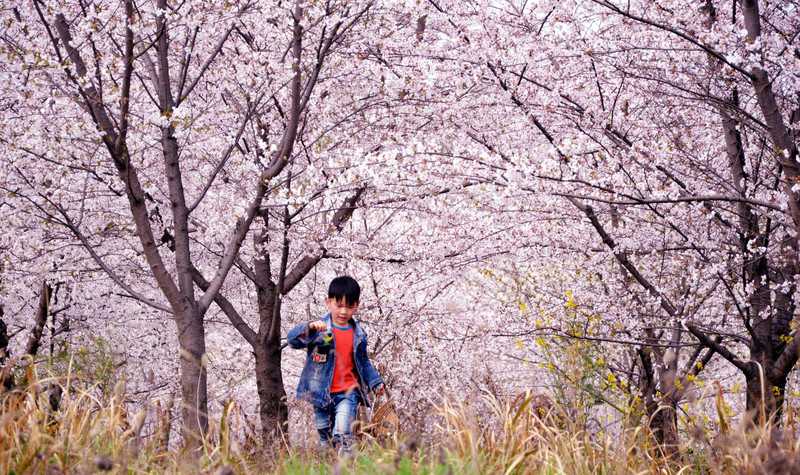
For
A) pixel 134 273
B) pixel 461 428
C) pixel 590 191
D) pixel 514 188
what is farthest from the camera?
pixel 134 273

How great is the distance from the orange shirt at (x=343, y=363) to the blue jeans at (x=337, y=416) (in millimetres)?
60

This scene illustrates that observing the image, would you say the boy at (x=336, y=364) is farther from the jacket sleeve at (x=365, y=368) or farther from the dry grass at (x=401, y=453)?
the dry grass at (x=401, y=453)

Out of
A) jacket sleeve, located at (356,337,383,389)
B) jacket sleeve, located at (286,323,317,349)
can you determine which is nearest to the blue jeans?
jacket sleeve, located at (356,337,383,389)

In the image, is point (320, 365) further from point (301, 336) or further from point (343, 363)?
point (301, 336)

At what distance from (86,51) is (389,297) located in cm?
497

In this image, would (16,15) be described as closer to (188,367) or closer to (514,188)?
(188,367)

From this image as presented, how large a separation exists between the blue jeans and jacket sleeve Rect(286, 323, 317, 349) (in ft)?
1.47

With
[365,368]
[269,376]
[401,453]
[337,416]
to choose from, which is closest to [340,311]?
[365,368]

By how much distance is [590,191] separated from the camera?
568 centimetres

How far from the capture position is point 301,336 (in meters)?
4.57

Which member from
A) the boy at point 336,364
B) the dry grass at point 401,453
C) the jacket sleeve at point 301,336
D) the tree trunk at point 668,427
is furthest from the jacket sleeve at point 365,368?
the tree trunk at point 668,427

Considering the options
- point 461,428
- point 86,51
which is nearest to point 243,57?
point 86,51

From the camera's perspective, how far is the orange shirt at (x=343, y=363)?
4703 mm

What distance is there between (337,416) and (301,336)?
1.94 feet
